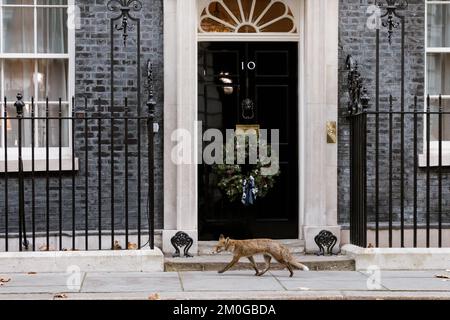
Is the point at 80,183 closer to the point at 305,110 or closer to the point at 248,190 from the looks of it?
the point at 248,190

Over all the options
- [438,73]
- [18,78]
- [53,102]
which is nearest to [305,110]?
[438,73]

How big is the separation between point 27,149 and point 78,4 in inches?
77.0

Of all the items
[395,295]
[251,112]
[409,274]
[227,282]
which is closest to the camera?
[395,295]

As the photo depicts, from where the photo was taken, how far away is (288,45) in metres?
11.4

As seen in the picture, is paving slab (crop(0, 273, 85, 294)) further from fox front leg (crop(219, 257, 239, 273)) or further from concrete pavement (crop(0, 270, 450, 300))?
fox front leg (crop(219, 257, 239, 273))

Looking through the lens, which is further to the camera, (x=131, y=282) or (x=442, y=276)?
(x=442, y=276)

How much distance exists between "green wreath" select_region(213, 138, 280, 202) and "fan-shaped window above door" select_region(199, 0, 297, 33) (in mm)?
1502

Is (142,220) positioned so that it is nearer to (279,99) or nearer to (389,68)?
(279,99)

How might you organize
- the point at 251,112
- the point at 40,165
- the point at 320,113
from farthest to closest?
the point at 251,112 < the point at 320,113 < the point at 40,165

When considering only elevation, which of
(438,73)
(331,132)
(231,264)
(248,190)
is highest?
(438,73)

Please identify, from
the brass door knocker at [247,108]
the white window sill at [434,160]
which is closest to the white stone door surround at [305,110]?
the brass door knocker at [247,108]

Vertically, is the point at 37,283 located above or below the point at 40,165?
below

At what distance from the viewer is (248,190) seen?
36.7ft

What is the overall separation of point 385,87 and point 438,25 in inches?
47.1
